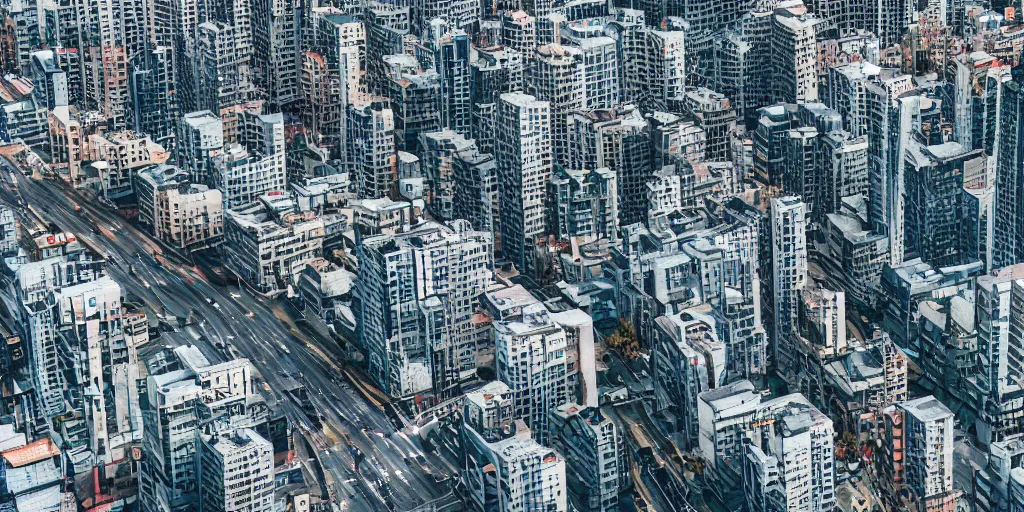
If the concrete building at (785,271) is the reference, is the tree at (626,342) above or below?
below

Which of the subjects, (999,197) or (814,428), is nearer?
(814,428)

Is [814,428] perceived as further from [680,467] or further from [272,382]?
[272,382]

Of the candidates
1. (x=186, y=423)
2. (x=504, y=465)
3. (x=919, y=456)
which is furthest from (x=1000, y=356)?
(x=186, y=423)

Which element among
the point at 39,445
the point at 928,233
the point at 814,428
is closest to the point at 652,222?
the point at 928,233

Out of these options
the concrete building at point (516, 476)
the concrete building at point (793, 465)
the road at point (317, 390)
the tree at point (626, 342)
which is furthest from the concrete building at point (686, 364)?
the road at point (317, 390)

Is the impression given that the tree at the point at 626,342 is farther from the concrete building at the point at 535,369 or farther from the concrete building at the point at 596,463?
the concrete building at the point at 596,463

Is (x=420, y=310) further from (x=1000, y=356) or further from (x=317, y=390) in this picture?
(x=1000, y=356)

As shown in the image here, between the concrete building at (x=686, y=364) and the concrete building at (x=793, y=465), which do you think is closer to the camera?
the concrete building at (x=793, y=465)
